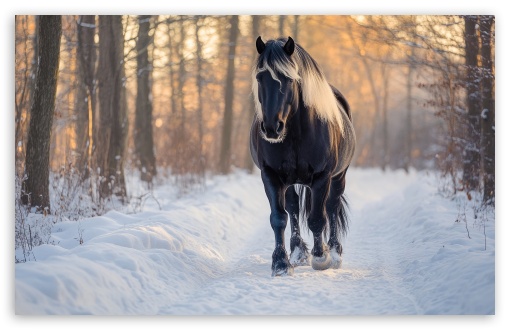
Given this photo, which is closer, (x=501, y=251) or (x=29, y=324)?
(x=29, y=324)

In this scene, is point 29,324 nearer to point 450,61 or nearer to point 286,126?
point 286,126

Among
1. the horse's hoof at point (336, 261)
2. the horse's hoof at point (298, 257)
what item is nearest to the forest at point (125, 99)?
the horse's hoof at point (298, 257)

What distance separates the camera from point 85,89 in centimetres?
1042

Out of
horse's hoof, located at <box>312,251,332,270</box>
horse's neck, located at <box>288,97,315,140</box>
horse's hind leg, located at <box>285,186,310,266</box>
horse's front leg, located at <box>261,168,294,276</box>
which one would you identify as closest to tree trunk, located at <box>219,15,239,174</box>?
horse's hind leg, located at <box>285,186,310,266</box>

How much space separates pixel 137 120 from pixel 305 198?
32.6 feet

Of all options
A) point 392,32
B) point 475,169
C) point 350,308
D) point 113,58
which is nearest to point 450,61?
point 392,32

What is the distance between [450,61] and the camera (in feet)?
27.5

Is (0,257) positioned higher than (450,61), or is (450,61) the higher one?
(450,61)

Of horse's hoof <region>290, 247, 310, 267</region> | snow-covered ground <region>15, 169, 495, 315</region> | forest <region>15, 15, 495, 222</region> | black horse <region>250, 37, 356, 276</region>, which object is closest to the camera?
snow-covered ground <region>15, 169, 495, 315</region>

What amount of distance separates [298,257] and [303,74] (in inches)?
81.9

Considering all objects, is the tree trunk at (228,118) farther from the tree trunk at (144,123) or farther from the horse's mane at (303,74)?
the horse's mane at (303,74)

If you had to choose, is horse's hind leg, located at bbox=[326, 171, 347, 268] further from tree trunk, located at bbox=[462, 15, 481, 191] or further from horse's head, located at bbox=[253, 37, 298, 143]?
tree trunk, located at bbox=[462, 15, 481, 191]

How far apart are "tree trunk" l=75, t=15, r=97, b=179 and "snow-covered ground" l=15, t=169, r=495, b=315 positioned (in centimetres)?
167

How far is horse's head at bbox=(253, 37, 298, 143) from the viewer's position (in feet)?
16.3
